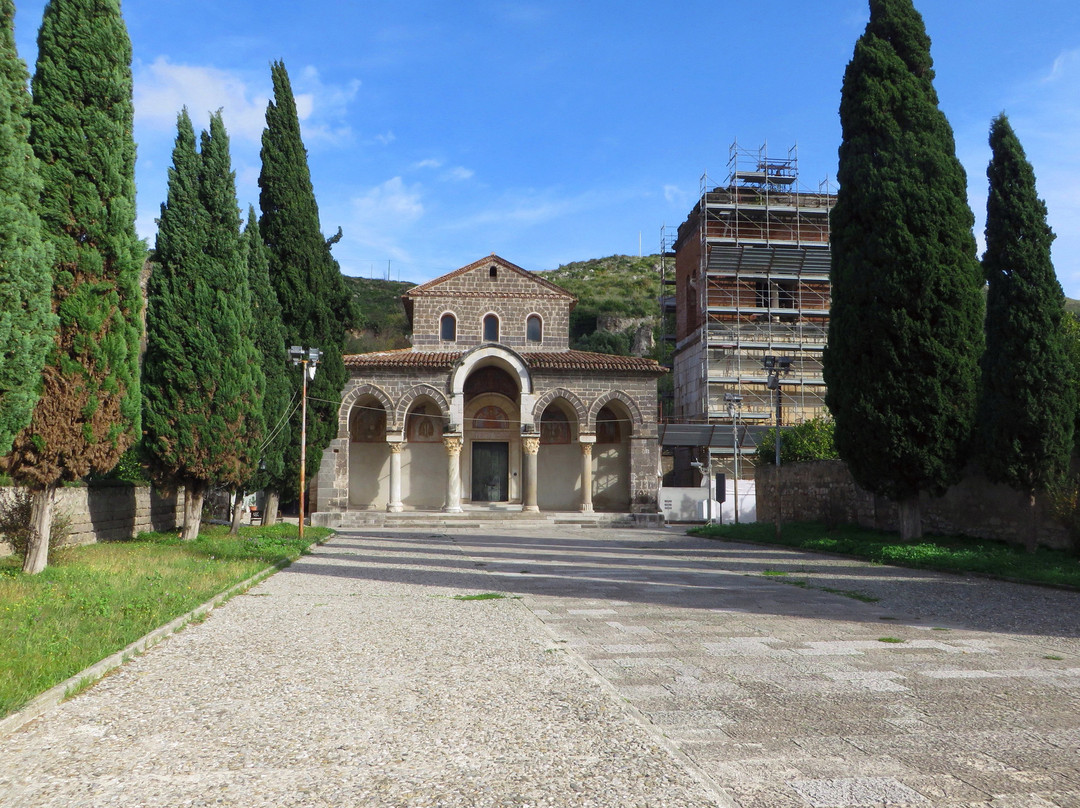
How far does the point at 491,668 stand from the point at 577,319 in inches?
2629

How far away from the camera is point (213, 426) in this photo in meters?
15.0

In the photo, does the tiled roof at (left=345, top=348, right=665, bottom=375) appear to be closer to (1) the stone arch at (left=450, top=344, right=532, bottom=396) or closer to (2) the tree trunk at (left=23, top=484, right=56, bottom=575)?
(1) the stone arch at (left=450, top=344, right=532, bottom=396)

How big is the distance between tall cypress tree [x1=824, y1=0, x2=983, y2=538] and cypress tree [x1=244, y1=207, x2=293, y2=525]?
12.3 metres

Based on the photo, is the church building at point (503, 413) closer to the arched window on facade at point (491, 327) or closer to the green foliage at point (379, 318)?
the arched window on facade at point (491, 327)

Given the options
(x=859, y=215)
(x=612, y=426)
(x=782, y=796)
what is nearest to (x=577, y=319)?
(x=612, y=426)

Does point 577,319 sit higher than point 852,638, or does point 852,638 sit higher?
point 577,319

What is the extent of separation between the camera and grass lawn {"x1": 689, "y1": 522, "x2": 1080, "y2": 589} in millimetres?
11141

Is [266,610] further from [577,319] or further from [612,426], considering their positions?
[577,319]

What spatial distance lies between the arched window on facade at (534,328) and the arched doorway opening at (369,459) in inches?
258

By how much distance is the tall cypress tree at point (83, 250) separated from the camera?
32.5 ft

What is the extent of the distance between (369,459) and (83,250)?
22216 mm

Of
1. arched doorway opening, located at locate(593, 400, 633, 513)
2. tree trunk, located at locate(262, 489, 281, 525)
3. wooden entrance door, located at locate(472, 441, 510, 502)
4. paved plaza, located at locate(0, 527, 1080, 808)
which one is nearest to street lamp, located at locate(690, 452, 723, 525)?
arched doorway opening, located at locate(593, 400, 633, 513)

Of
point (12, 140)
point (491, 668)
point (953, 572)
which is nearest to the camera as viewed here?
point (491, 668)

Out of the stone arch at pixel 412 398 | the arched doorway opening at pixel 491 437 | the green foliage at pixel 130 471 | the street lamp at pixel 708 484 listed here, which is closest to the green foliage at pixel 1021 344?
the street lamp at pixel 708 484
